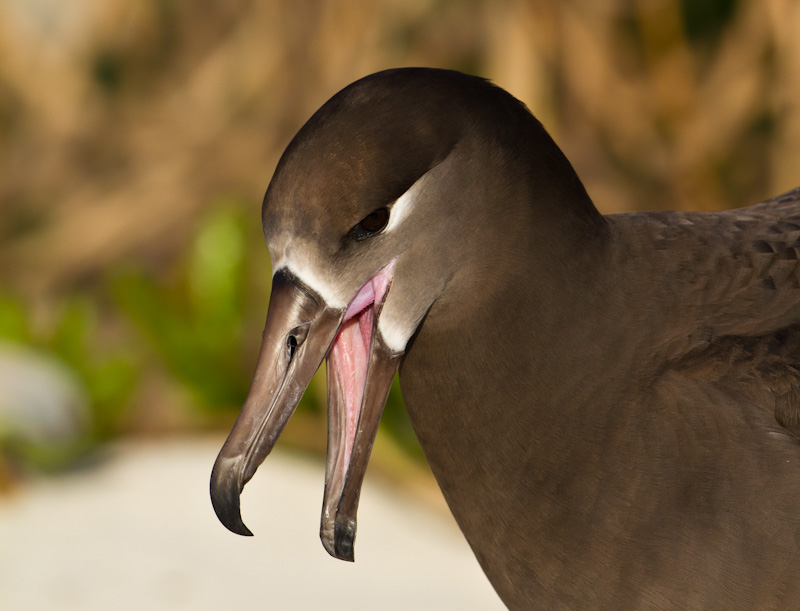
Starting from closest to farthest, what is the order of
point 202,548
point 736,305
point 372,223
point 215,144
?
point 372,223
point 736,305
point 202,548
point 215,144

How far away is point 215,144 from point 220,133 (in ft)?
0.23

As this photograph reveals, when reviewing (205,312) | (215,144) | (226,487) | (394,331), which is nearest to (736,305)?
(394,331)

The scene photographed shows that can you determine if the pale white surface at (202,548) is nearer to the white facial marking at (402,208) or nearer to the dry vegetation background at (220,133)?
the dry vegetation background at (220,133)

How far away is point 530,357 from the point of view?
1621 mm

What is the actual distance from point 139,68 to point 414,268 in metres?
4.57

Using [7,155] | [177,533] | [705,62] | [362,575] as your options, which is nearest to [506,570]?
[362,575]

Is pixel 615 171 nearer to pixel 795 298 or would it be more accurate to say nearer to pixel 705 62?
pixel 705 62

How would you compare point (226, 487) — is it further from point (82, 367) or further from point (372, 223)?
point (82, 367)

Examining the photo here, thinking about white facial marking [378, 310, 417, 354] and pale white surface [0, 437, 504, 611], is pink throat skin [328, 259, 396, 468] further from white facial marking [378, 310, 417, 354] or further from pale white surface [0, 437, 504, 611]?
pale white surface [0, 437, 504, 611]

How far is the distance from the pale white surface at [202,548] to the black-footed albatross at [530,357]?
154cm

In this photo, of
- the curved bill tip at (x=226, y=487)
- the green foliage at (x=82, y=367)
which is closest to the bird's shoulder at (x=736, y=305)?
the curved bill tip at (x=226, y=487)

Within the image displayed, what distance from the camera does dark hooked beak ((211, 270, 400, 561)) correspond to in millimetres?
1521

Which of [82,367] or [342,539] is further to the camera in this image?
[82,367]

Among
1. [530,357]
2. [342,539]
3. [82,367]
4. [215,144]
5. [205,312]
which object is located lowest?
[82,367]
